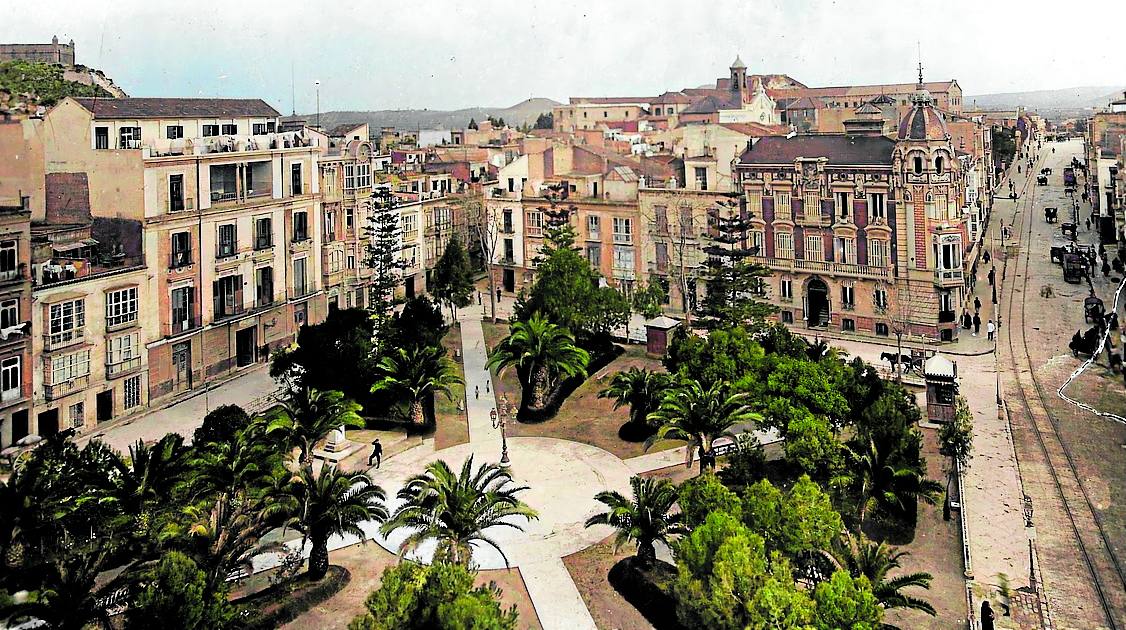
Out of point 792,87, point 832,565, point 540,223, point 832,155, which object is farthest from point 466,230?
point 792,87

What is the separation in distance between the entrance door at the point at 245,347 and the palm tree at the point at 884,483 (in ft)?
135

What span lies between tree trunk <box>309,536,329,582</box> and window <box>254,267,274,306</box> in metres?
33.8

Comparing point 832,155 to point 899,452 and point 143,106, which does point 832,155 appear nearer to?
point 899,452

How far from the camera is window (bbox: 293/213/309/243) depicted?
68.8 metres

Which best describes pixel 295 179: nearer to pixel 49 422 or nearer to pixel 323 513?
pixel 49 422

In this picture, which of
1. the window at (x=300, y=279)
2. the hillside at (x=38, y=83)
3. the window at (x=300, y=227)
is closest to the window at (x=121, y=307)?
the window at (x=300, y=279)

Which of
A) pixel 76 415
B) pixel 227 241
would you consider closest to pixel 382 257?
pixel 227 241

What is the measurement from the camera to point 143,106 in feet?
212

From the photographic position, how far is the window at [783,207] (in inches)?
2847

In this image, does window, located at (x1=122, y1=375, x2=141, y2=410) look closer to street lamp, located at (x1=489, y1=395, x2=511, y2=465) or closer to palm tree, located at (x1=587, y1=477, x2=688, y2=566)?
street lamp, located at (x1=489, y1=395, x2=511, y2=465)

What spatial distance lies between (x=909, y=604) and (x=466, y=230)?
6852 centimetres

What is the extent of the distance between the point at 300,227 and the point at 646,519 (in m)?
43.5

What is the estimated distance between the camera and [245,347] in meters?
64.9

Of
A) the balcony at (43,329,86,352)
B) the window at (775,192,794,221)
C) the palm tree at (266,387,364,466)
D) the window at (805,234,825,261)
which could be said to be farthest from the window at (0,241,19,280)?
the window at (805,234,825,261)
